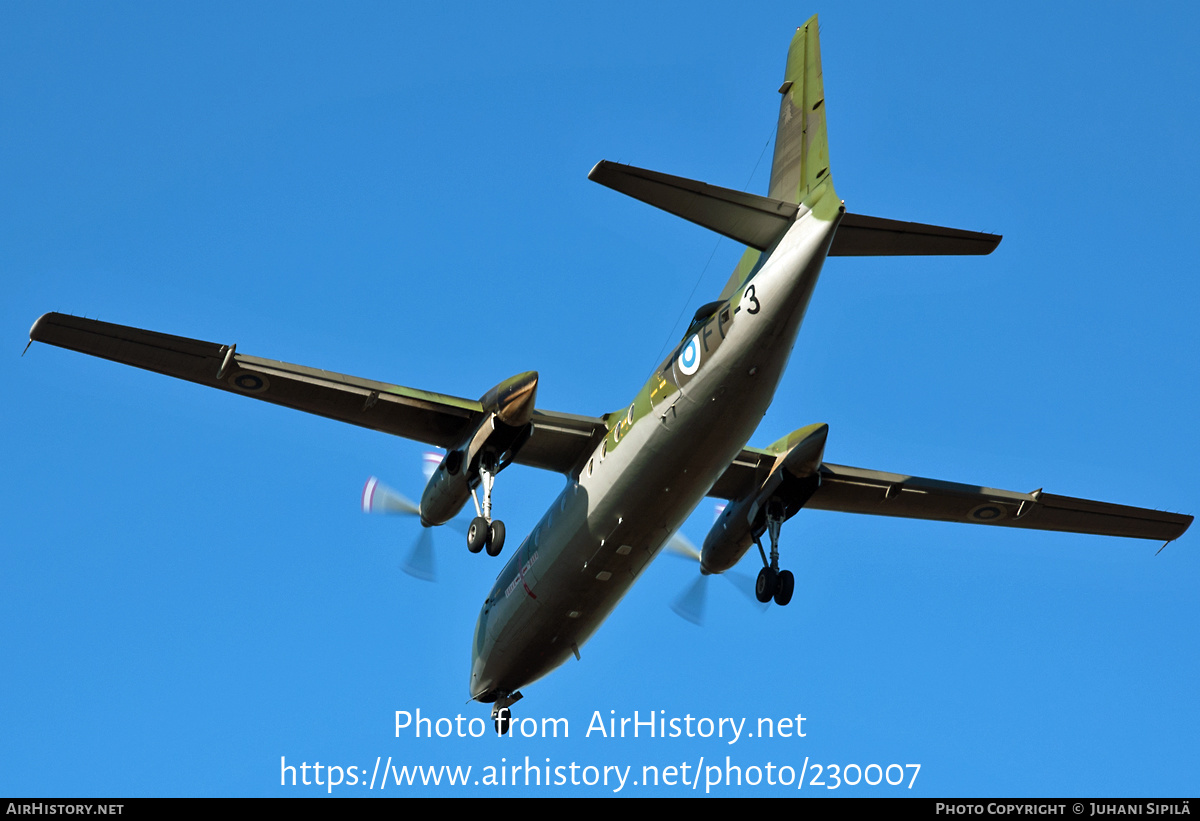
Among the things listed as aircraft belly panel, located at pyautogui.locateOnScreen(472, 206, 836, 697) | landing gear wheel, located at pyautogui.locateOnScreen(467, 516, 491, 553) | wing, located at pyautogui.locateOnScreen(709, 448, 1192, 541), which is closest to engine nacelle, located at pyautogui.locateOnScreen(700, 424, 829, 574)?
wing, located at pyautogui.locateOnScreen(709, 448, 1192, 541)

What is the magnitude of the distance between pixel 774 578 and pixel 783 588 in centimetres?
23

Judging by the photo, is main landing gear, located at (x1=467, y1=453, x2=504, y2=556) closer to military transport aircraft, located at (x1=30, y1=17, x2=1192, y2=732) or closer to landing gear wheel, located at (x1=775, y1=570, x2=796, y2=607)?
military transport aircraft, located at (x1=30, y1=17, x2=1192, y2=732)

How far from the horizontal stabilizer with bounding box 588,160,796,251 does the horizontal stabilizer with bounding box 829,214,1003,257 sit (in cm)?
97

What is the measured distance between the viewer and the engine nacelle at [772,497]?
72.4 ft

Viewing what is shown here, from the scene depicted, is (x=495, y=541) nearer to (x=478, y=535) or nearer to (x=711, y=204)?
(x=478, y=535)

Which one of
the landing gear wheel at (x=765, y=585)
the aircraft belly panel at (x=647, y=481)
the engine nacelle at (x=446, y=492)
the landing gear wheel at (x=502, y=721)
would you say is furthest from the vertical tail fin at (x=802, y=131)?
the landing gear wheel at (x=502, y=721)

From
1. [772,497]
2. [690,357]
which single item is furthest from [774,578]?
[690,357]

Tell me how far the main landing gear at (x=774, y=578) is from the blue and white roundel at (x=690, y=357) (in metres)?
5.30

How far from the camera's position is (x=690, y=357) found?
18.1 metres

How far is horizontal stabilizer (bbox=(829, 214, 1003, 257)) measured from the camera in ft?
60.1

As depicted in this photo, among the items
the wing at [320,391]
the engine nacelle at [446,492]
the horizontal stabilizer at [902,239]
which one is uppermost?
the horizontal stabilizer at [902,239]

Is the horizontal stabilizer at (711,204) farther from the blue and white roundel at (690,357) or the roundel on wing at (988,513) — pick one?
the roundel on wing at (988,513)
